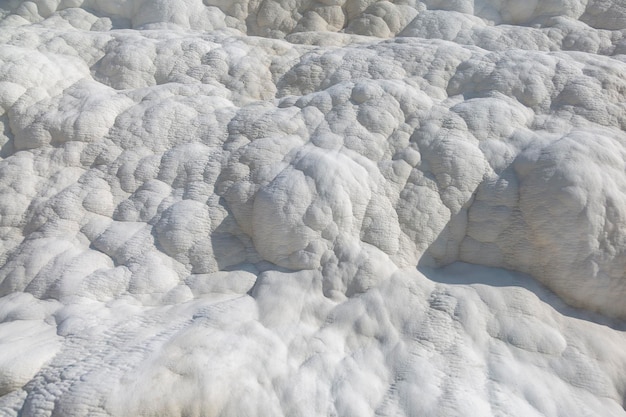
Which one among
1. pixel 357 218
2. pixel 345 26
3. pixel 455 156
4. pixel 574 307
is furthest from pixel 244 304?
pixel 345 26

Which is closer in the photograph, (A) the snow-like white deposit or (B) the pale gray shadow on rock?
(A) the snow-like white deposit

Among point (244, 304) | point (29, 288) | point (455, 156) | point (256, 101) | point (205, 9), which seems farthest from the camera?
point (205, 9)

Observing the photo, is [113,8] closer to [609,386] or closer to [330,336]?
[330,336]

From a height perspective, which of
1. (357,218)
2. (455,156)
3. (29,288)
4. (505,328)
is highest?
(455,156)

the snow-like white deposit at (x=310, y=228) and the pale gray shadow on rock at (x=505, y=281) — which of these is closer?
the snow-like white deposit at (x=310, y=228)

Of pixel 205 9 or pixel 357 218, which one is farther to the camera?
pixel 205 9

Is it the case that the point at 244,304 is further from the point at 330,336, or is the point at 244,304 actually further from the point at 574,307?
the point at 574,307

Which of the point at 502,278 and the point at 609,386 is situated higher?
the point at 502,278

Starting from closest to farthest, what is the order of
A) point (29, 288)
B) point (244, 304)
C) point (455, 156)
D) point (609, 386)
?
1. point (609, 386)
2. point (244, 304)
3. point (29, 288)
4. point (455, 156)
